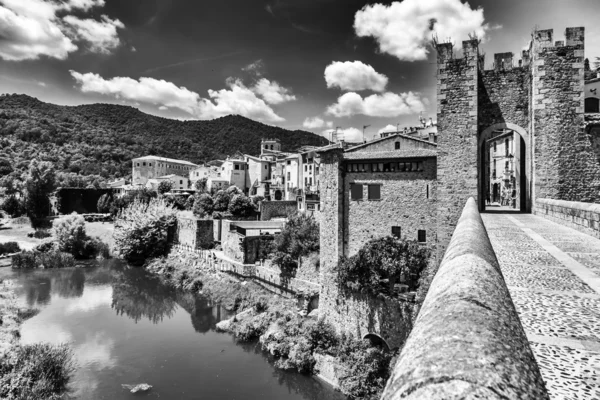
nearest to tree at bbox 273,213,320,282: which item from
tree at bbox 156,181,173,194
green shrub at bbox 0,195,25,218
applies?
tree at bbox 156,181,173,194

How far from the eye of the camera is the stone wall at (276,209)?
39812mm

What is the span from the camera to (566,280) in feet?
12.6

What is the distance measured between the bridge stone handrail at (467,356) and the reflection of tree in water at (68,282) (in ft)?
106

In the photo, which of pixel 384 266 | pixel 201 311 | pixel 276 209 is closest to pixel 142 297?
pixel 201 311

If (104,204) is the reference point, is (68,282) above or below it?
below

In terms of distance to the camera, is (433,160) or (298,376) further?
(433,160)

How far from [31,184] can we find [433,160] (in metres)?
52.5

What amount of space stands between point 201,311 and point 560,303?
2411 cm

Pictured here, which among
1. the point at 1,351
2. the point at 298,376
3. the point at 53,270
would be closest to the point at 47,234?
the point at 53,270

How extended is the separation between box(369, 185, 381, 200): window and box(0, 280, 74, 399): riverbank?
15.4 meters

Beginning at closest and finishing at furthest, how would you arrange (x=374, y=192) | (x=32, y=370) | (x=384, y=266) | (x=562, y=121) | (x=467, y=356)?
(x=467, y=356) < (x=562, y=121) < (x=32, y=370) < (x=384, y=266) < (x=374, y=192)

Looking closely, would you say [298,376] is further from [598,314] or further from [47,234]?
[47,234]

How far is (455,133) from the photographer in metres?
13.1

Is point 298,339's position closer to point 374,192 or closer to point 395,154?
point 374,192
